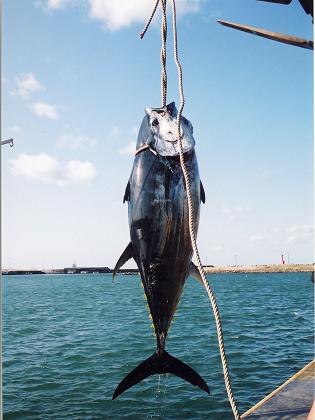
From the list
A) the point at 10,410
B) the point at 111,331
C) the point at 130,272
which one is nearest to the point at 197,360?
the point at 10,410

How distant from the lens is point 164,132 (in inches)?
118

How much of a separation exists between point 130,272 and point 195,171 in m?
188

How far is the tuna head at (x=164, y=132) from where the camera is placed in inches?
115

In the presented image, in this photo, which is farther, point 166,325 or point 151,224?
point 166,325

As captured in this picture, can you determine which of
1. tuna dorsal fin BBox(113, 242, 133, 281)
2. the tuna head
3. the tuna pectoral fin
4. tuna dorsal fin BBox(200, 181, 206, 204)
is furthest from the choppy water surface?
the tuna head

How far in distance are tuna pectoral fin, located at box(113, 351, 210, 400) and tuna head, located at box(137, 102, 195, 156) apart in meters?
1.94

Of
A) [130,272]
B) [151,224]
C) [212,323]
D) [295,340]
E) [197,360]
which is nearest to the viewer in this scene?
[151,224]

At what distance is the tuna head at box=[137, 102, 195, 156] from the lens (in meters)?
2.92

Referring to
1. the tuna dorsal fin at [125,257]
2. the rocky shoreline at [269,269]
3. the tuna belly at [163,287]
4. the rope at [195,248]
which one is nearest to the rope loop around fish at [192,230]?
the rope at [195,248]

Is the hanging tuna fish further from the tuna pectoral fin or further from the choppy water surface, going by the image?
the choppy water surface

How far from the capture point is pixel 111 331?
24797 millimetres

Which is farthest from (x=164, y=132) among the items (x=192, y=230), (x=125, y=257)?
(x=125, y=257)

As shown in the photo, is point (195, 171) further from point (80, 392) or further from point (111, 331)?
point (111, 331)

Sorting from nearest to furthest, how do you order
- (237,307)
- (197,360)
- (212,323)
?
(197,360) → (212,323) → (237,307)
